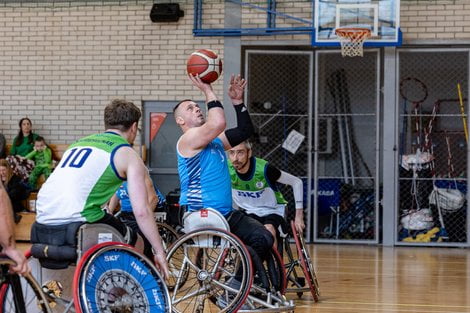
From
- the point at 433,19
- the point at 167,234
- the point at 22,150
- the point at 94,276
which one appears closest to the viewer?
the point at 94,276

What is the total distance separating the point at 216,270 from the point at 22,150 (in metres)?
8.15

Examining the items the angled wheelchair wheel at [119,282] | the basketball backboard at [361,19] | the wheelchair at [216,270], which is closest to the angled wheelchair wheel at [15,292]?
the angled wheelchair wheel at [119,282]

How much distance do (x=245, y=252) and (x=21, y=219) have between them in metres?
8.08

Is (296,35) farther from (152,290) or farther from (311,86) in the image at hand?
(152,290)

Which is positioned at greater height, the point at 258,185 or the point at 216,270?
the point at 258,185

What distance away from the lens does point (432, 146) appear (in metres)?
13.1

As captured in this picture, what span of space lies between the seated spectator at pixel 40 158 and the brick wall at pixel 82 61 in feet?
1.34

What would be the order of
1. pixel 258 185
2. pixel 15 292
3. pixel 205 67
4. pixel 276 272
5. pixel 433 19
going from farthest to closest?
pixel 433 19, pixel 258 185, pixel 205 67, pixel 276 272, pixel 15 292

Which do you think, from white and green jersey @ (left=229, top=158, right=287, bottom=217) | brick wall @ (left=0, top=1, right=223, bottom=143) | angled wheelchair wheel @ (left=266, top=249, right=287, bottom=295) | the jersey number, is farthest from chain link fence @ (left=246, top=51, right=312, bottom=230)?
the jersey number

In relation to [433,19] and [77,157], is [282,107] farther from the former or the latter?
[77,157]

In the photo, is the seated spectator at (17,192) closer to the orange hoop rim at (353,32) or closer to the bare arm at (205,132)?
the orange hoop rim at (353,32)

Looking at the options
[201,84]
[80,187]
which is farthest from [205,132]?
[80,187]

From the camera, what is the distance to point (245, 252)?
5.46 m

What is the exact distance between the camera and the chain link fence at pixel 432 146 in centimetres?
1295
